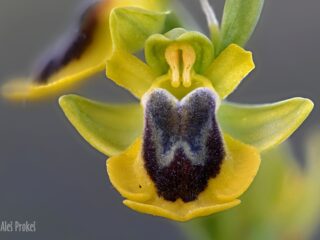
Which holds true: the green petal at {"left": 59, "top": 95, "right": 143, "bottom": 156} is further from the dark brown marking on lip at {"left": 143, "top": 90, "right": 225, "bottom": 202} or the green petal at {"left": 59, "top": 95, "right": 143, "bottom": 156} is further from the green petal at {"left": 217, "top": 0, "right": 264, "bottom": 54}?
the green petal at {"left": 217, "top": 0, "right": 264, "bottom": 54}

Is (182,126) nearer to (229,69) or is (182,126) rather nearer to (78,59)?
(229,69)

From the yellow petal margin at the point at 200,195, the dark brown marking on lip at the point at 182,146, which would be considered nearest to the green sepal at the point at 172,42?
the dark brown marking on lip at the point at 182,146

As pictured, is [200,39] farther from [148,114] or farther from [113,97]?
[113,97]

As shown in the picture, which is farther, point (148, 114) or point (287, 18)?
point (287, 18)

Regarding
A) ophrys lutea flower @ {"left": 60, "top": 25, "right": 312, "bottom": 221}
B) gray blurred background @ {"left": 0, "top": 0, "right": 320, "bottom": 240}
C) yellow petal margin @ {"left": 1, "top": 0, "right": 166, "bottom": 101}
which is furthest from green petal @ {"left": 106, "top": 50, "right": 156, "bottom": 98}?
gray blurred background @ {"left": 0, "top": 0, "right": 320, "bottom": 240}

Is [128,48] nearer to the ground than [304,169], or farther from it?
farther from it

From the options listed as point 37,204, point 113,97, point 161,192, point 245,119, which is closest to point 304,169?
point 245,119

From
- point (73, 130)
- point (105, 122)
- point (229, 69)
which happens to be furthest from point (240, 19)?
point (73, 130)
